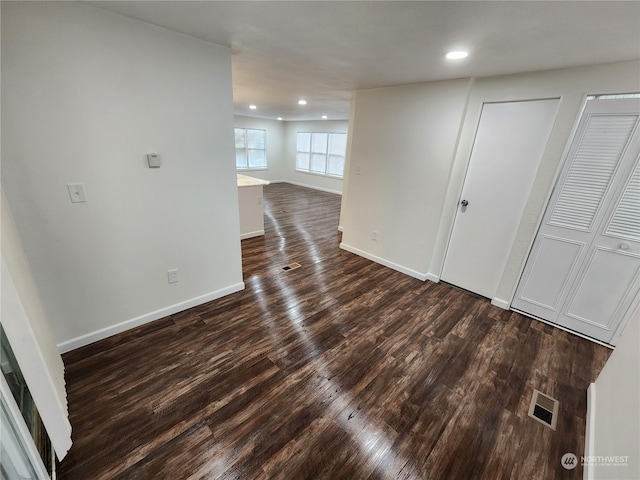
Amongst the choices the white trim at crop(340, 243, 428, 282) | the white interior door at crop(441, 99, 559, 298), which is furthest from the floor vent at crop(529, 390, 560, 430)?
the white trim at crop(340, 243, 428, 282)

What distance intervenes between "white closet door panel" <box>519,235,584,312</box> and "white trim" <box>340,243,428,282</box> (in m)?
1.06

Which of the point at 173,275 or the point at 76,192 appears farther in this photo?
the point at 173,275

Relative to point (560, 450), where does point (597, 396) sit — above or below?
above

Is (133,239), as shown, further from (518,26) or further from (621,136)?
(621,136)

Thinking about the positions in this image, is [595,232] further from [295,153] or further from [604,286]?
[295,153]

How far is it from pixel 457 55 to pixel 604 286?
2344 mm

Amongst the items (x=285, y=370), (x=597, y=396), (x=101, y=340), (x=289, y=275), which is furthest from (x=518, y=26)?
(x=101, y=340)

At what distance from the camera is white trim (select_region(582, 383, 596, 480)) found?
1.31m

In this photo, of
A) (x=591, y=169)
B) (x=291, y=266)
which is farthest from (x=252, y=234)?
(x=591, y=169)

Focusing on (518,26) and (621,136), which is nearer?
(518,26)

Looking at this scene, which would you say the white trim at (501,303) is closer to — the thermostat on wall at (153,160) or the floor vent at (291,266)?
the floor vent at (291,266)

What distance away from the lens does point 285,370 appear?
6.16 ft

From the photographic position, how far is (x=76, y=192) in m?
1.70

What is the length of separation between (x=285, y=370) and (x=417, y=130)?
285 centimetres
